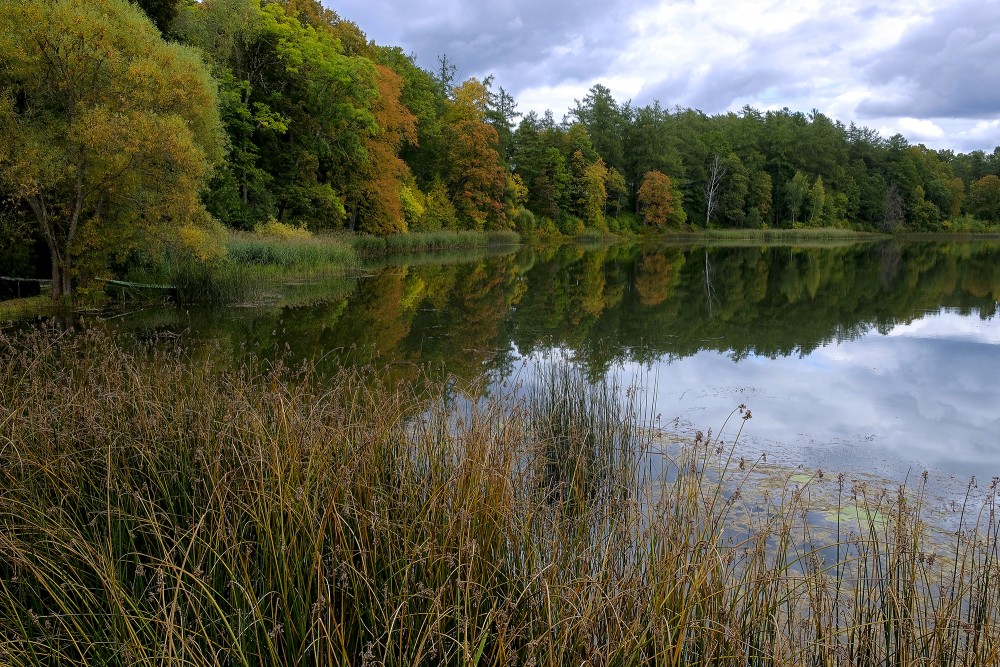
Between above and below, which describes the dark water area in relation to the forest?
below

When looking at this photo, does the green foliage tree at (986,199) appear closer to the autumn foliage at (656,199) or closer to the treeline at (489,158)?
the treeline at (489,158)

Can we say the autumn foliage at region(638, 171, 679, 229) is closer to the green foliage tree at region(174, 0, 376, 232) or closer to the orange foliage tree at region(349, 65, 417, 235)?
the orange foliage tree at region(349, 65, 417, 235)

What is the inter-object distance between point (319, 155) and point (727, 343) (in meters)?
21.1

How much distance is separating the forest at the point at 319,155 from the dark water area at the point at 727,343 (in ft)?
8.50

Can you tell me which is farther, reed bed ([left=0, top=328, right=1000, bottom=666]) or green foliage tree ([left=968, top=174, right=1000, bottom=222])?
green foliage tree ([left=968, top=174, right=1000, bottom=222])

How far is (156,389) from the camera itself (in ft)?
13.9

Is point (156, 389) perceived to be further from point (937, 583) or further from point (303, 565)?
point (937, 583)

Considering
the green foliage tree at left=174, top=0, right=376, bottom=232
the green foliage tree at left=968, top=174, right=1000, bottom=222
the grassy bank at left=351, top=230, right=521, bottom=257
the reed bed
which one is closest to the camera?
the reed bed

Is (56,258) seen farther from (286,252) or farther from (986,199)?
(986,199)

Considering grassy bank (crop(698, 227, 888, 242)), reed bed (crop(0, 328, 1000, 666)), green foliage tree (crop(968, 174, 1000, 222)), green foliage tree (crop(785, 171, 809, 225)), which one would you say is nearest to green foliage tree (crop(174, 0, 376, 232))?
reed bed (crop(0, 328, 1000, 666))

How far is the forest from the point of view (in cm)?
1124

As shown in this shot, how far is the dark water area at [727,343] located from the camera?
6.27m

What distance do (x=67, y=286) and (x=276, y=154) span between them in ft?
46.7

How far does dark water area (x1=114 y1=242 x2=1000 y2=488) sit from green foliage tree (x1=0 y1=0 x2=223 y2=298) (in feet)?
6.49
